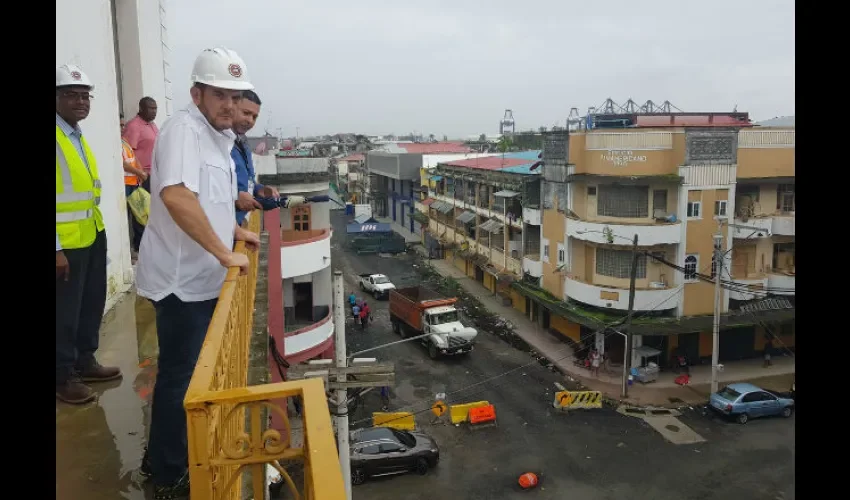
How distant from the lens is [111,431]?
4344mm

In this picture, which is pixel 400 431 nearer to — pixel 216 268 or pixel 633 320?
pixel 633 320

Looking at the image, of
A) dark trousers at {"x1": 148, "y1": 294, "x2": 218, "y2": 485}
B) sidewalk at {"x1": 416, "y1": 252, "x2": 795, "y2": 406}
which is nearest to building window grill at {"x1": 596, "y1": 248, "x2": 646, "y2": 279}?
sidewalk at {"x1": 416, "y1": 252, "x2": 795, "y2": 406}

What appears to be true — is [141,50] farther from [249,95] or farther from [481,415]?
[481,415]

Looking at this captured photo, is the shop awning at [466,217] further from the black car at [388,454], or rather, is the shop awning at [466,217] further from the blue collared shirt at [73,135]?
the blue collared shirt at [73,135]

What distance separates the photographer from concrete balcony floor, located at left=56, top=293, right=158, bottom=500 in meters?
3.68

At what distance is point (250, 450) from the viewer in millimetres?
2650

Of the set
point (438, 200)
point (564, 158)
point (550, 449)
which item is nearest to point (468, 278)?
point (438, 200)

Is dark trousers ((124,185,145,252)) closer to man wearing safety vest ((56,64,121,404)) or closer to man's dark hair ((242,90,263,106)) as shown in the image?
man's dark hair ((242,90,263,106))

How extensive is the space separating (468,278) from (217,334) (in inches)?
1439

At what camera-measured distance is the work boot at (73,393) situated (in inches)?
184

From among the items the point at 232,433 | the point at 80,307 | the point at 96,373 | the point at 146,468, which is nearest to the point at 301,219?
the point at 96,373

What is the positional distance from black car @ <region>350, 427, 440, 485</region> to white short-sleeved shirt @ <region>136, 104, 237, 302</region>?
13693mm

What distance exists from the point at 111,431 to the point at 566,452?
15.4 m

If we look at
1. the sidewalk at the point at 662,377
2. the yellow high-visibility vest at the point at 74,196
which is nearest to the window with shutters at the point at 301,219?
the sidewalk at the point at 662,377
